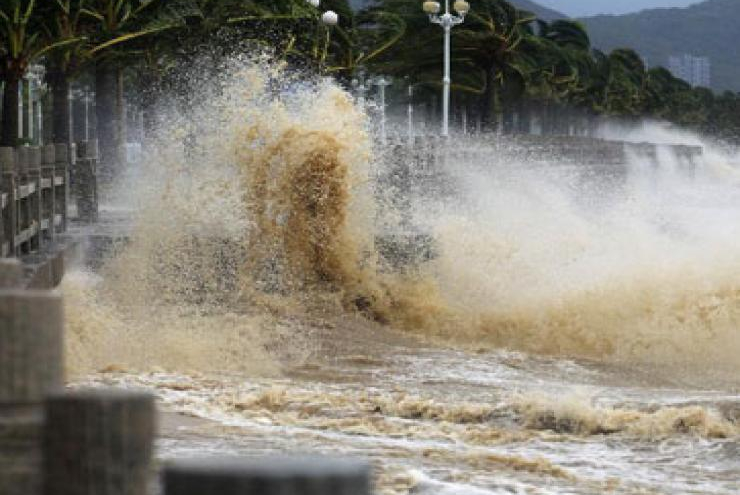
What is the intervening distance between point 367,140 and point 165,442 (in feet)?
38.3

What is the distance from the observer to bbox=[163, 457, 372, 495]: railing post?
2.54 m

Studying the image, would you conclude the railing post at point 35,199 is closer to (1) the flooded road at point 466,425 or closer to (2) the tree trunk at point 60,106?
(1) the flooded road at point 466,425

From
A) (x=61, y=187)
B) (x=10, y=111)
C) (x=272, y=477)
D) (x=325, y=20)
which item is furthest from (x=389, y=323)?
(x=325, y=20)

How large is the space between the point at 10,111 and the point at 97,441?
24778 mm

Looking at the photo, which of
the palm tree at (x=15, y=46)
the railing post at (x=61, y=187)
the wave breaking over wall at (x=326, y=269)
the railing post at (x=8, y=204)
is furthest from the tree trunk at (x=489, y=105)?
the railing post at (x=8, y=204)

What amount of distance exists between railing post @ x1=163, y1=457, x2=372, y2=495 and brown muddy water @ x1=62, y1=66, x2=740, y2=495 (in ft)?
16.8

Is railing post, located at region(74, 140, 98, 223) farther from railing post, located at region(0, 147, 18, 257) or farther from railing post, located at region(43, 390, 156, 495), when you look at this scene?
railing post, located at region(43, 390, 156, 495)

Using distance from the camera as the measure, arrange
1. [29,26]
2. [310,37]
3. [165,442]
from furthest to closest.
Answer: [310,37] → [29,26] → [165,442]

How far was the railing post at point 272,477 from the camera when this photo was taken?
2.54 metres

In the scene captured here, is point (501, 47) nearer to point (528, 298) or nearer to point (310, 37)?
point (310, 37)

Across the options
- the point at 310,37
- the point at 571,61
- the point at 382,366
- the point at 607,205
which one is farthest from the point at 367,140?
the point at 571,61

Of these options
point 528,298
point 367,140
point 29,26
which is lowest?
point 528,298

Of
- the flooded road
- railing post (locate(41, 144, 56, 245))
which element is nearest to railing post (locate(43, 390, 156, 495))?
the flooded road

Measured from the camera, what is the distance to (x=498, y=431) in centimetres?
1001
